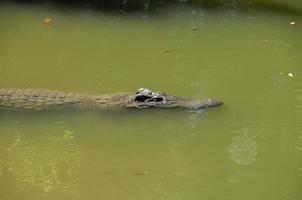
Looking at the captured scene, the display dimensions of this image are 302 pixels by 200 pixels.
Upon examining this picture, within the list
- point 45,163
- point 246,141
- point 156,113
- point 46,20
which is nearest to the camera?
point 45,163

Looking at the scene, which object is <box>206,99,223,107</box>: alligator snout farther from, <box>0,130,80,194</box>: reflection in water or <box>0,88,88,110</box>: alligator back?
<box>0,130,80,194</box>: reflection in water

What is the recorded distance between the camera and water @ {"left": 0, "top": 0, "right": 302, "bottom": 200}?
404cm

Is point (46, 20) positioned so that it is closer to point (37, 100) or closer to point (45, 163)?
point (37, 100)

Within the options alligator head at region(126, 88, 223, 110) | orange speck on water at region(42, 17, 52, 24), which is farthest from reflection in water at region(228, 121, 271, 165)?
orange speck on water at region(42, 17, 52, 24)

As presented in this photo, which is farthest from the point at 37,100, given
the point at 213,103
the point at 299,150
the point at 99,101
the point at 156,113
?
the point at 299,150

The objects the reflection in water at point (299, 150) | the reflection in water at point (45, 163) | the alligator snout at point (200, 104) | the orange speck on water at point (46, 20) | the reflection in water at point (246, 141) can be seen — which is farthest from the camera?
the orange speck on water at point (46, 20)

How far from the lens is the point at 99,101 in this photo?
16.6ft

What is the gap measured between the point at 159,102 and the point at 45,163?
1339mm

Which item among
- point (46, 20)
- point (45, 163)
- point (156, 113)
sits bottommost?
point (45, 163)

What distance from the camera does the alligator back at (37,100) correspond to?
4992mm

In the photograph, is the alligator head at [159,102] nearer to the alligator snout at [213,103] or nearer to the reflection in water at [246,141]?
the alligator snout at [213,103]

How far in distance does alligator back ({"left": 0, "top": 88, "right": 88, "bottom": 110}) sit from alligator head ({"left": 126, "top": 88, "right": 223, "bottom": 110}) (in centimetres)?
52

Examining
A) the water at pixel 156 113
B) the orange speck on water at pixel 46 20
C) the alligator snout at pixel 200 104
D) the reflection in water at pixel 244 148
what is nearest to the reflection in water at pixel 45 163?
the water at pixel 156 113

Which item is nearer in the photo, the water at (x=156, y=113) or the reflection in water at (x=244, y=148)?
the water at (x=156, y=113)
